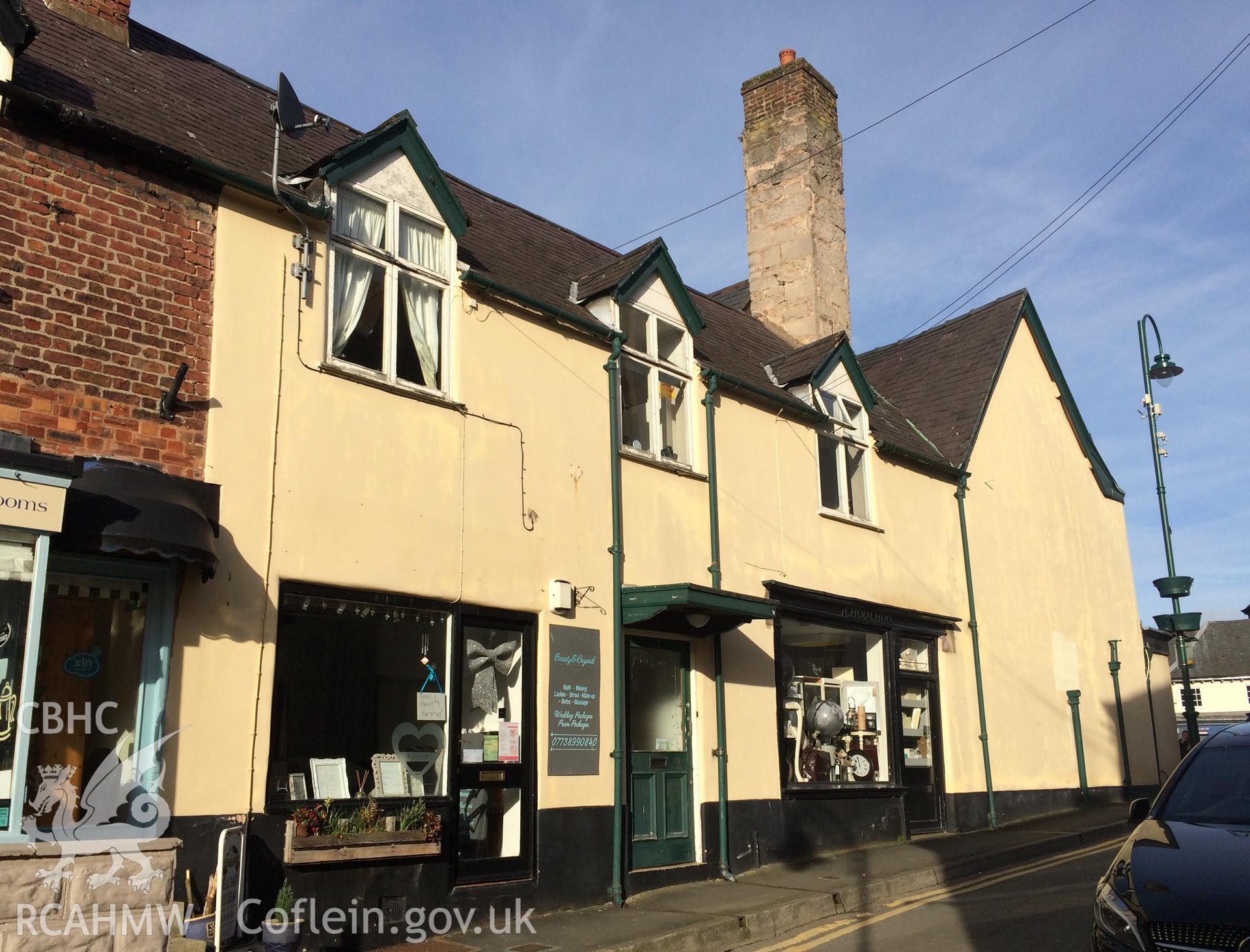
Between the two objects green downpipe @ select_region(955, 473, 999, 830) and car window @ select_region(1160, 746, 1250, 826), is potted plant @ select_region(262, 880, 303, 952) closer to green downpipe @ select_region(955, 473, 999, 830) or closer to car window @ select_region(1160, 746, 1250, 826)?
car window @ select_region(1160, 746, 1250, 826)

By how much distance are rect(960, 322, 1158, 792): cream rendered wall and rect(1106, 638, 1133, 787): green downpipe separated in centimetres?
15

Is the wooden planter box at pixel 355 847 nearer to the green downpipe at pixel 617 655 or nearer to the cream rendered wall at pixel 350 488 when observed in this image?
the cream rendered wall at pixel 350 488

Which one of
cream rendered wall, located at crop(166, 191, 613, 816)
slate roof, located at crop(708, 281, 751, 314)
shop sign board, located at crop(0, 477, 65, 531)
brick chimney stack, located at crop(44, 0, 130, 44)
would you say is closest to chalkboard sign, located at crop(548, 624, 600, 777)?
cream rendered wall, located at crop(166, 191, 613, 816)

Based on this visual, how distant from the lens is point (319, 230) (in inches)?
367

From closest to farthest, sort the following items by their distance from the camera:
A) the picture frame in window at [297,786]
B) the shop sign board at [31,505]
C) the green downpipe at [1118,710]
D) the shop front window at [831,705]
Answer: the shop sign board at [31,505], the picture frame in window at [297,786], the shop front window at [831,705], the green downpipe at [1118,710]

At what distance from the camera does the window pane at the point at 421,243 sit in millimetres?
10102

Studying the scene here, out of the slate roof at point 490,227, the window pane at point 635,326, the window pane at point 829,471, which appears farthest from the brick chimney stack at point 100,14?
the window pane at point 829,471

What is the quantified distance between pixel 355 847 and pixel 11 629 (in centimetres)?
292

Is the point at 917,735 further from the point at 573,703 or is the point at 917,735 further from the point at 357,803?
the point at 357,803

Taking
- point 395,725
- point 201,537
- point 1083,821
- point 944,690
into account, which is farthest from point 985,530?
point 201,537

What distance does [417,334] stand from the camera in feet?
32.8

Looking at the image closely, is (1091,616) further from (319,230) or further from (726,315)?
(319,230)

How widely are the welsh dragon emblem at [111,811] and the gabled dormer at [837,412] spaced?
923 centimetres

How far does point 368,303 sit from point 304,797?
13.7 feet
